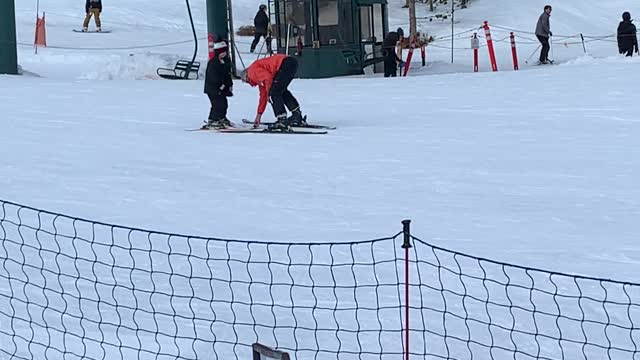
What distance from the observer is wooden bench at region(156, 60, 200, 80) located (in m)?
23.9

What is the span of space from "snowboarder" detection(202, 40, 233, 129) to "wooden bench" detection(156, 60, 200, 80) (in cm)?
994

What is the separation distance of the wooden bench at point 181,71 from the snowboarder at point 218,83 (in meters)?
9.94

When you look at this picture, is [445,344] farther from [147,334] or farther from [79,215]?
[79,215]

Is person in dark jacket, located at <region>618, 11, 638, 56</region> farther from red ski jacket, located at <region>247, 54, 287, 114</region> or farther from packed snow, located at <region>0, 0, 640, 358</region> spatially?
red ski jacket, located at <region>247, 54, 287, 114</region>

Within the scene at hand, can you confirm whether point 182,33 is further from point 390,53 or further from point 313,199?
point 313,199

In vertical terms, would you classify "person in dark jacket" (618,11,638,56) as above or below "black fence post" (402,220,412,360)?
above

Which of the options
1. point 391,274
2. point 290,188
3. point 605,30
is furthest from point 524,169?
point 605,30

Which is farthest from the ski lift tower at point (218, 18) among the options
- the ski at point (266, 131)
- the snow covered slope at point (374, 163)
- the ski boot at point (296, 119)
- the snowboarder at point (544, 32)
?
the ski boot at point (296, 119)

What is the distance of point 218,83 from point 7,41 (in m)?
10.5

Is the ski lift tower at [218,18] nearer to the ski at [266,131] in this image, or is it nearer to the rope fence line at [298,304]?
the ski at [266,131]

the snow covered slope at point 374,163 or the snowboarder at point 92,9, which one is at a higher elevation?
the snowboarder at point 92,9

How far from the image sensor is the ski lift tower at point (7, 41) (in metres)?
22.9

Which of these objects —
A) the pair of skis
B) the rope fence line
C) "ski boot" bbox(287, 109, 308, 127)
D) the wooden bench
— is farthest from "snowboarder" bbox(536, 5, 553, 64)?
the rope fence line

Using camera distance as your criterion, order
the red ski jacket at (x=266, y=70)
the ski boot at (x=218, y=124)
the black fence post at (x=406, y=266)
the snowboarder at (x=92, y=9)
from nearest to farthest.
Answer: the black fence post at (x=406, y=266) → the red ski jacket at (x=266, y=70) → the ski boot at (x=218, y=124) → the snowboarder at (x=92, y=9)
